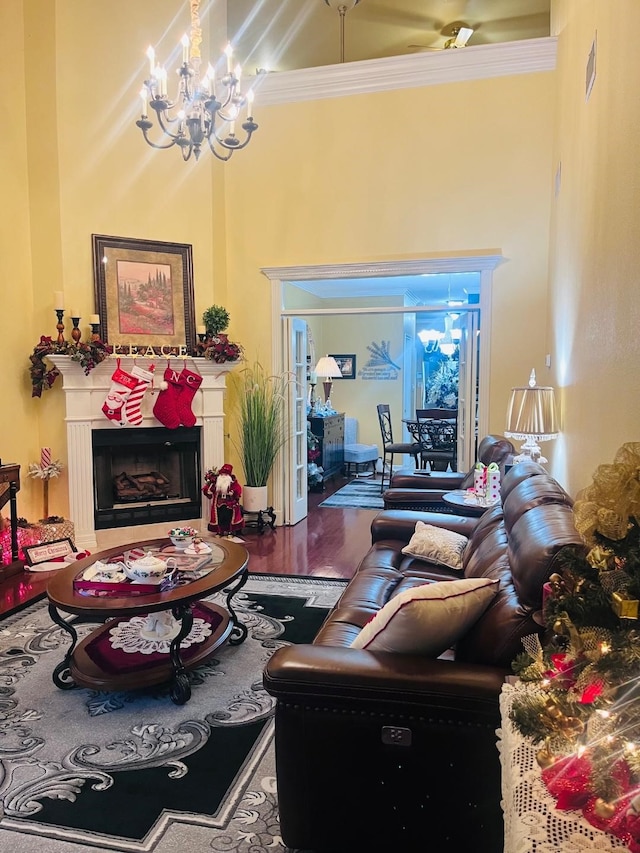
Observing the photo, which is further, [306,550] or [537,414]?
[306,550]

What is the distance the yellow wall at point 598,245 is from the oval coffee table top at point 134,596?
178cm

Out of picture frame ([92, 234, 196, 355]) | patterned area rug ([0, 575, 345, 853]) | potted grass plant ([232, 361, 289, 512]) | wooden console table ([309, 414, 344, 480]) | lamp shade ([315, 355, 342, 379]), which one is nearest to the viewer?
patterned area rug ([0, 575, 345, 853])

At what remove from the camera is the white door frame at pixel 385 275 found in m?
4.97

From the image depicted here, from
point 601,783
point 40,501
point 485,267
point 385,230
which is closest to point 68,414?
point 40,501

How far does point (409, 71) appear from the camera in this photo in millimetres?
4957

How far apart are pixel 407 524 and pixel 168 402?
258 cm

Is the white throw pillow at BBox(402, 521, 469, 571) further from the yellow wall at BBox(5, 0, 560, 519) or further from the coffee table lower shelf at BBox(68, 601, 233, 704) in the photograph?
the yellow wall at BBox(5, 0, 560, 519)

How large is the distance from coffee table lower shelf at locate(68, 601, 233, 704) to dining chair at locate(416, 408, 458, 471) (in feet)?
14.9

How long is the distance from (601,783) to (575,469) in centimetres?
213

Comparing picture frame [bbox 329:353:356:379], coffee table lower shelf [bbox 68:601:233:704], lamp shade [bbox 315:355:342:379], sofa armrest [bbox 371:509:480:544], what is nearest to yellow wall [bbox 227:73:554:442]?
sofa armrest [bbox 371:509:480:544]

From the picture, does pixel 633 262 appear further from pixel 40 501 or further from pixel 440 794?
pixel 40 501

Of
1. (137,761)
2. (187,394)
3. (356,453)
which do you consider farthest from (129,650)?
(356,453)

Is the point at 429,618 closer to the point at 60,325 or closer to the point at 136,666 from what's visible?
the point at 136,666

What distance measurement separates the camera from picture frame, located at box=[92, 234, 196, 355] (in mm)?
4902
